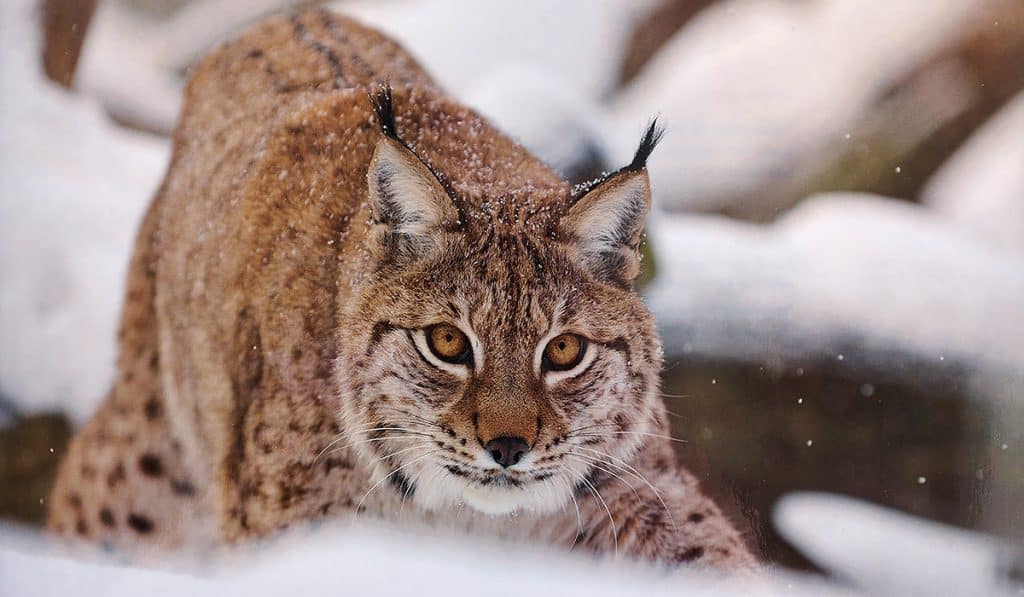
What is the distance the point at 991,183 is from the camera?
2.46 metres

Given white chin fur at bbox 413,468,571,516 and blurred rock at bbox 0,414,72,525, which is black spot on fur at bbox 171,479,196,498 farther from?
white chin fur at bbox 413,468,571,516

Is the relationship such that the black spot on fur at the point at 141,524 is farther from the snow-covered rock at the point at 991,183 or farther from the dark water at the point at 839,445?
the snow-covered rock at the point at 991,183

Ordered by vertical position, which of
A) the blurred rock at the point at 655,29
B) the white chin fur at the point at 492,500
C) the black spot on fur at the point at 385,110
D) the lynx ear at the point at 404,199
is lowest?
the white chin fur at the point at 492,500

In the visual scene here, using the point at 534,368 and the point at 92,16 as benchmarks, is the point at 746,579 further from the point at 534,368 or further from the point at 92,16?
the point at 92,16

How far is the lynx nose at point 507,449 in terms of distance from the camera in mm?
2127

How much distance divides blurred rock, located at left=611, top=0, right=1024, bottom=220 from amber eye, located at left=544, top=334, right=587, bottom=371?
44cm

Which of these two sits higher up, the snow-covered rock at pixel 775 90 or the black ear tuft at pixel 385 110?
the snow-covered rock at pixel 775 90

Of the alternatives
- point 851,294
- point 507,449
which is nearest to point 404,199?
point 507,449

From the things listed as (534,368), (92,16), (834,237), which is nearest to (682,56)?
(834,237)

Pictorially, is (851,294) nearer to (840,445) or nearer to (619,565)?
(840,445)

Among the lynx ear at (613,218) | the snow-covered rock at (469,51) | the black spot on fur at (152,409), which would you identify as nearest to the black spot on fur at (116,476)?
the black spot on fur at (152,409)

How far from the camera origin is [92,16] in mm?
3104

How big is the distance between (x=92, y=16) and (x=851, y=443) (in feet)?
7.56

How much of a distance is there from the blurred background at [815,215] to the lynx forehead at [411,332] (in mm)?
142
